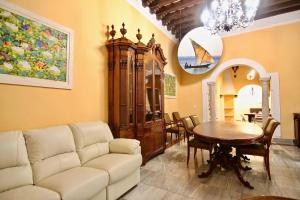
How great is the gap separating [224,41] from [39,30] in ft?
18.5

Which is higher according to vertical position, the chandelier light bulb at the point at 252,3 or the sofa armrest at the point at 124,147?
the chandelier light bulb at the point at 252,3

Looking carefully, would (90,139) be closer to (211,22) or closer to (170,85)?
(211,22)

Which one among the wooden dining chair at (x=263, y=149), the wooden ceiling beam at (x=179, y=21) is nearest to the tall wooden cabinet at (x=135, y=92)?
the wooden dining chair at (x=263, y=149)

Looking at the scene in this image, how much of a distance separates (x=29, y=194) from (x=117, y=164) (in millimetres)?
921

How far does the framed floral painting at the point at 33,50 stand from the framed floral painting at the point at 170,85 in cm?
347

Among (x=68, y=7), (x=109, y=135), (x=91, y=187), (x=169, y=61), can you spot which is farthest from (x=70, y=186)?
(x=169, y=61)

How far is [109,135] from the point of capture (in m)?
2.81

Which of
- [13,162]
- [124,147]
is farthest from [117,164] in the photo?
[13,162]

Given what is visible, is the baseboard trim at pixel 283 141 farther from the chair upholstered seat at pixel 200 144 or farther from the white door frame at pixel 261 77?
the chair upholstered seat at pixel 200 144

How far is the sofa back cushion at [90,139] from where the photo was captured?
2.32 meters

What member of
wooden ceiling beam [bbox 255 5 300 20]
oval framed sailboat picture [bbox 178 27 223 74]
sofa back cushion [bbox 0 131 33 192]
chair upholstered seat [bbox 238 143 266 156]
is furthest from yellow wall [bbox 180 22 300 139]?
sofa back cushion [bbox 0 131 33 192]

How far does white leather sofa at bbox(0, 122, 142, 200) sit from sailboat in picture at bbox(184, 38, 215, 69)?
4.40 metres

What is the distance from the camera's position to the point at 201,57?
599 centimetres

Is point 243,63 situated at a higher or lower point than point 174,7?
lower
